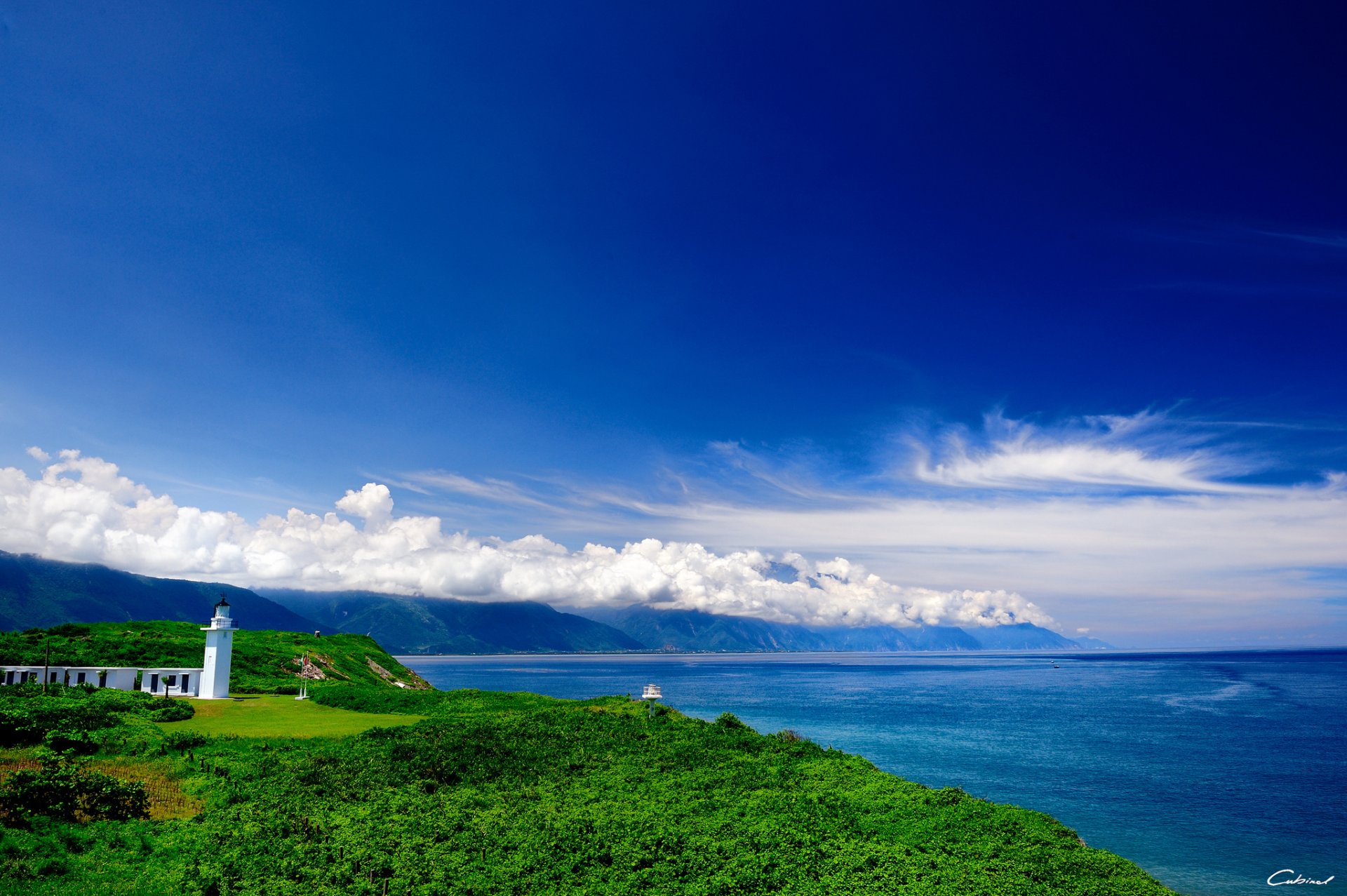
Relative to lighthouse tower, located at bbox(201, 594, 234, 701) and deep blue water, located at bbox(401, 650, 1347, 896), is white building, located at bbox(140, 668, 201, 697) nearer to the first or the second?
lighthouse tower, located at bbox(201, 594, 234, 701)

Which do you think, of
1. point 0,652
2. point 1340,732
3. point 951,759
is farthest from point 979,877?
point 1340,732

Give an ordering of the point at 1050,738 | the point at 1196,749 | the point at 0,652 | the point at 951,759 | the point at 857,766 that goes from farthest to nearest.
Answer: the point at 1050,738
the point at 1196,749
the point at 951,759
the point at 0,652
the point at 857,766

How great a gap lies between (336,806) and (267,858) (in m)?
4.99

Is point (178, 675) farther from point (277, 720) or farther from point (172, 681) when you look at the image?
point (277, 720)

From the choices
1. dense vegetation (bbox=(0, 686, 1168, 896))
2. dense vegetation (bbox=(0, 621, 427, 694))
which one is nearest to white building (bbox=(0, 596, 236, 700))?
dense vegetation (bbox=(0, 621, 427, 694))

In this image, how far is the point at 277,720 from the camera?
48.6 m

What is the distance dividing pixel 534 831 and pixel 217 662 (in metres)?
47.9

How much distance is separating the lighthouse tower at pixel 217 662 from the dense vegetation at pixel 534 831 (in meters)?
22.1

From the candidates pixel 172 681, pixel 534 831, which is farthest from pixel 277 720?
pixel 534 831

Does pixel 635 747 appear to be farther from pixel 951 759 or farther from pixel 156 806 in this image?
pixel 951 759

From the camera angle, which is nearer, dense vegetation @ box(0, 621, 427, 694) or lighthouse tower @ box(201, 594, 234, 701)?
lighthouse tower @ box(201, 594, 234, 701)

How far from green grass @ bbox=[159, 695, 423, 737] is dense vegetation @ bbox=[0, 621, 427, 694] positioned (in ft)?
37.3

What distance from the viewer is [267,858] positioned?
21.8 metres

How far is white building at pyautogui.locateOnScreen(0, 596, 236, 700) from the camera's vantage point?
185ft
